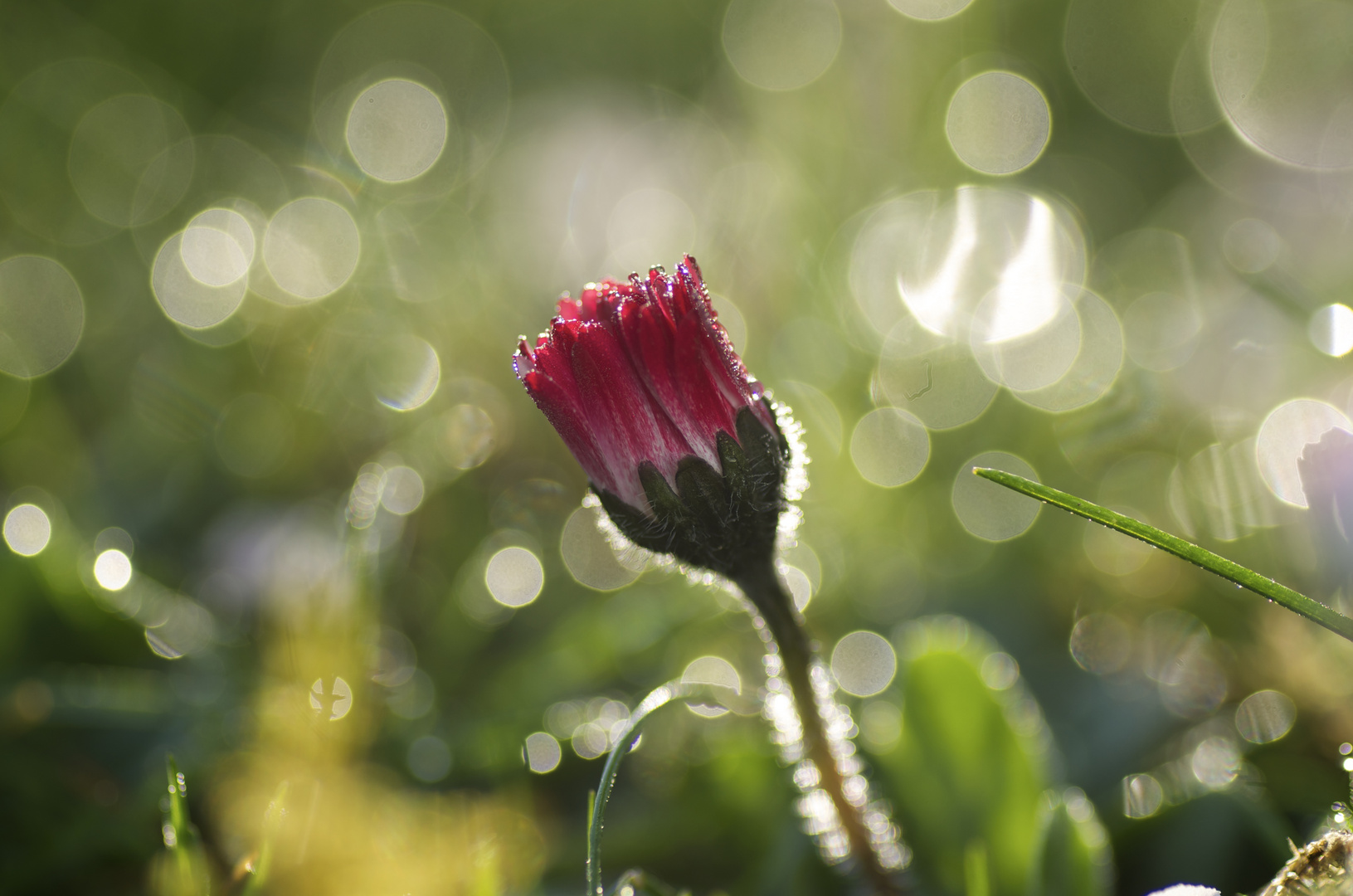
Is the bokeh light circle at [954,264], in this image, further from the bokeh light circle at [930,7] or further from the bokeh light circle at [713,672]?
the bokeh light circle at [713,672]

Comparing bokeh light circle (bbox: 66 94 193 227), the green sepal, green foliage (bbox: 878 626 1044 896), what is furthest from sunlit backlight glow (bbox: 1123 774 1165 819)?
bokeh light circle (bbox: 66 94 193 227)

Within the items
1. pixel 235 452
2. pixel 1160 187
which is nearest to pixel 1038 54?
pixel 1160 187

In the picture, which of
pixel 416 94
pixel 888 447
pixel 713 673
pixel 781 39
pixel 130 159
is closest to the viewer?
pixel 713 673

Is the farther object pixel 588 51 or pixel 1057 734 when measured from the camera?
pixel 588 51

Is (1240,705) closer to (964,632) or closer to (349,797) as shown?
(964,632)

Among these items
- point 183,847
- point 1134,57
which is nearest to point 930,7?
point 1134,57

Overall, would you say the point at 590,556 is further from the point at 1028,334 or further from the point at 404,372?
the point at 1028,334

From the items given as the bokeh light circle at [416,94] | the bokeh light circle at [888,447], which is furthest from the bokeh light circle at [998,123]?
the bokeh light circle at [416,94]
